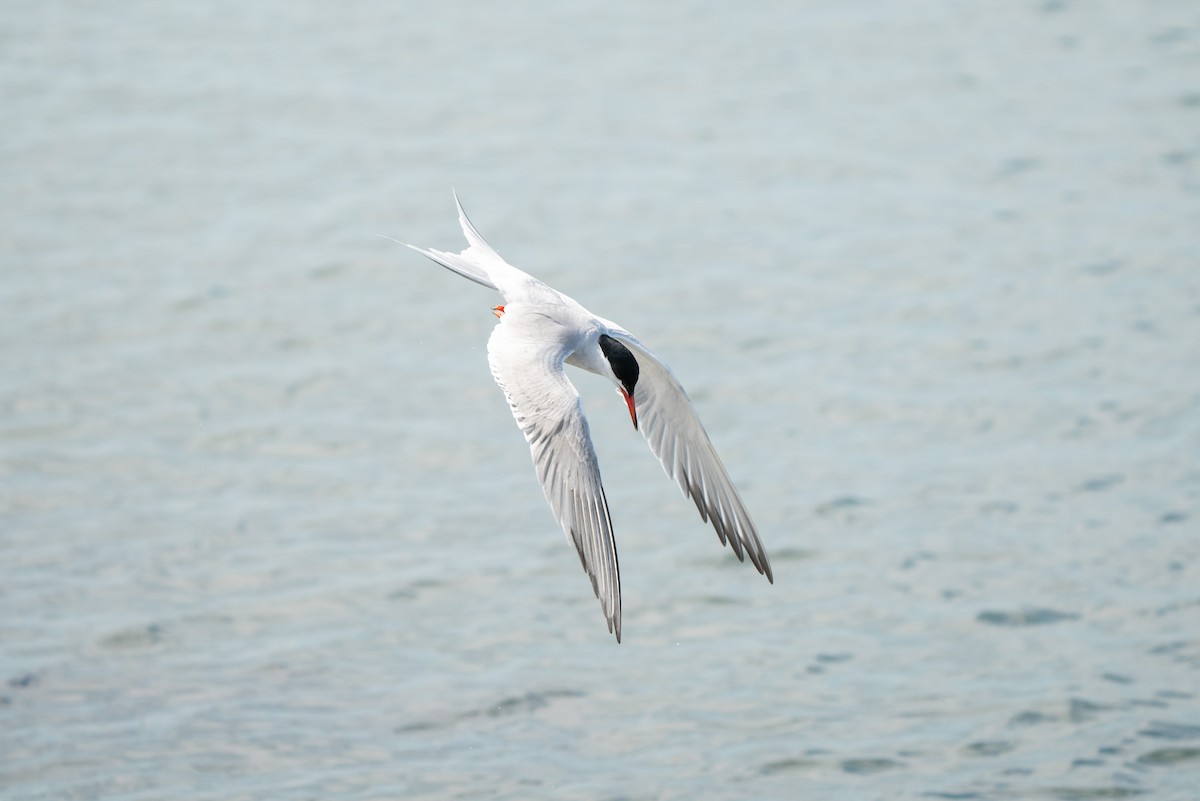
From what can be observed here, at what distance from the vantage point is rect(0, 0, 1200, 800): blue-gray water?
352 inches

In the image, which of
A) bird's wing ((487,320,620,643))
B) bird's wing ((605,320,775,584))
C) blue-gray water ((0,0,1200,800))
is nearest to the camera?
bird's wing ((487,320,620,643))

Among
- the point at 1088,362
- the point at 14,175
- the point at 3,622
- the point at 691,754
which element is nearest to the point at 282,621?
the point at 3,622

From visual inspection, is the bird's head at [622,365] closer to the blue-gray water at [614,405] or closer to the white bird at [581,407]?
the white bird at [581,407]

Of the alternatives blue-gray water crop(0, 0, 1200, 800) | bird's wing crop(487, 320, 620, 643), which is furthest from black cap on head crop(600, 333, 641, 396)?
blue-gray water crop(0, 0, 1200, 800)

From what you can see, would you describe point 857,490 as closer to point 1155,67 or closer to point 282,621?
point 282,621

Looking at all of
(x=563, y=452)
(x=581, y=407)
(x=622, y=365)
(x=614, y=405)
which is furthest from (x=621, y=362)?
(x=614, y=405)

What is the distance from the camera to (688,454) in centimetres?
778

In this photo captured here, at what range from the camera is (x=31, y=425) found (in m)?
12.2

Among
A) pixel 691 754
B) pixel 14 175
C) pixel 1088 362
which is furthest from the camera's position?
pixel 14 175

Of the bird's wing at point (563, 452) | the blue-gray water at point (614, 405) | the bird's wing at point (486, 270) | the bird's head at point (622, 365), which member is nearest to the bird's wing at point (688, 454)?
the bird's head at point (622, 365)

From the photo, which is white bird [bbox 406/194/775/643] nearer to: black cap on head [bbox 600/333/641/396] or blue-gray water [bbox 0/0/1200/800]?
black cap on head [bbox 600/333/641/396]

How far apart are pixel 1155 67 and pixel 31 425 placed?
1242 cm

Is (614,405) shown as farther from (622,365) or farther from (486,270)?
(622,365)

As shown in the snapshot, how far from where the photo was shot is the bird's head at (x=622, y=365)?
23.4ft
